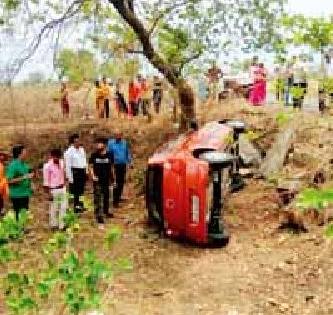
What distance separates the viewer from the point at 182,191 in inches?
572

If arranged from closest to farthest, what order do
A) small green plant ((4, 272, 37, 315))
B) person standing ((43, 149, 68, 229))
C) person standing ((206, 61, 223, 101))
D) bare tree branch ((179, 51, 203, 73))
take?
small green plant ((4, 272, 37, 315)), person standing ((43, 149, 68, 229)), bare tree branch ((179, 51, 203, 73)), person standing ((206, 61, 223, 101))

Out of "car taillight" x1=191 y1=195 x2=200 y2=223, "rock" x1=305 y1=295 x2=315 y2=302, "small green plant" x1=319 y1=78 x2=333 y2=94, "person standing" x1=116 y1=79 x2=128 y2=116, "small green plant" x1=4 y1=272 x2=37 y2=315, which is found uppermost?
"small green plant" x1=319 y1=78 x2=333 y2=94

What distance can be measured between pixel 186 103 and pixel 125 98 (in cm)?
443

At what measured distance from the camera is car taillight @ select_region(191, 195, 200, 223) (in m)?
14.3

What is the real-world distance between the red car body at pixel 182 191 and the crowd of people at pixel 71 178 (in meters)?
0.88

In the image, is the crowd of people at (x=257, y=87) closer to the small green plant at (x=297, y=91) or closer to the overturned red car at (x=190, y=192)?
the overturned red car at (x=190, y=192)

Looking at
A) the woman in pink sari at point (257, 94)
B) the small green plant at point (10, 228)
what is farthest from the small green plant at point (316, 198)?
the woman in pink sari at point (257, 94)

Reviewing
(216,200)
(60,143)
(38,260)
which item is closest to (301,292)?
(216,200)

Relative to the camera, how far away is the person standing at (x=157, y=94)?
19.9 m

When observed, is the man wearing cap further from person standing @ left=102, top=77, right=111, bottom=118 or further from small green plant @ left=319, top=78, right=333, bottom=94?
small green plant @ left=319, top=78, right=333, bottom=94

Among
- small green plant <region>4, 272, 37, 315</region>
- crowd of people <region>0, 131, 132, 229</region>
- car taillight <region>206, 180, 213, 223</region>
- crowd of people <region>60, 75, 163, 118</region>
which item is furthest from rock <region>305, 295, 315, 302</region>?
crowd of people <region>60, 75, 163, 118</region>

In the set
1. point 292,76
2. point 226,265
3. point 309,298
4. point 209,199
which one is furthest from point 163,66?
point 309,298

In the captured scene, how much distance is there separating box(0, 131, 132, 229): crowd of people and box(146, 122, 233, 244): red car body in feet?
2.88

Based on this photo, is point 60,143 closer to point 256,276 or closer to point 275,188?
point 275,188
